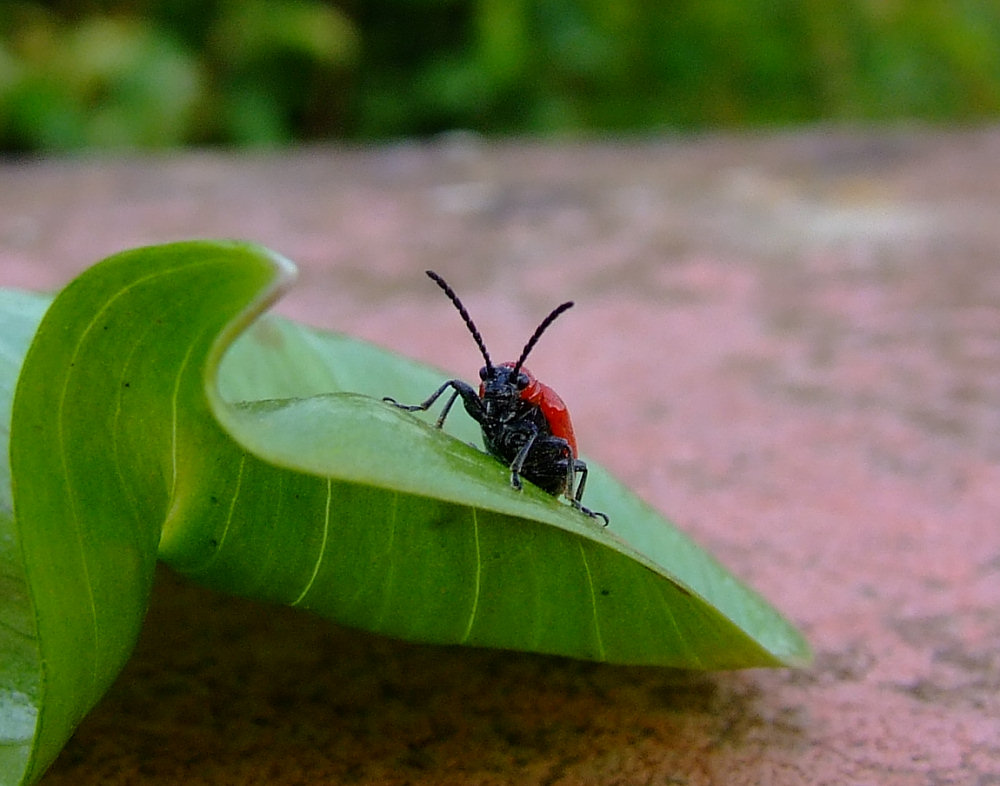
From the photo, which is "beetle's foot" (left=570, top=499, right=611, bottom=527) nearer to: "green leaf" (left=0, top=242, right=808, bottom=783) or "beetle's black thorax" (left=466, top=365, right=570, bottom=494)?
"beetle's black thorax" (left=466, top=365, right=570, bottom=494)

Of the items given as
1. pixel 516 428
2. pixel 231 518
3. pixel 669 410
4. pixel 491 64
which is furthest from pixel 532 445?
pixel 491 64

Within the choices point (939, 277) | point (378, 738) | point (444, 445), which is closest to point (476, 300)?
point (939, 277)

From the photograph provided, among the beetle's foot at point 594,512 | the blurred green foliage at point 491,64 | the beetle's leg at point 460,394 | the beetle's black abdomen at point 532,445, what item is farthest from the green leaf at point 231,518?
the blurred green foliage at point 491,64

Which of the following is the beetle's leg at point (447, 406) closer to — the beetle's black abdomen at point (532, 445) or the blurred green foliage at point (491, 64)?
the beetle's black abdomen at point (532, 445)

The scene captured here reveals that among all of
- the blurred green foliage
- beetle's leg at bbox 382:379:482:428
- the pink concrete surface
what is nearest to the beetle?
beetle's leg at bbox 382:379:482:428

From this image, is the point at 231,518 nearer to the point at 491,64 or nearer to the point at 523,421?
the point at 523,421
